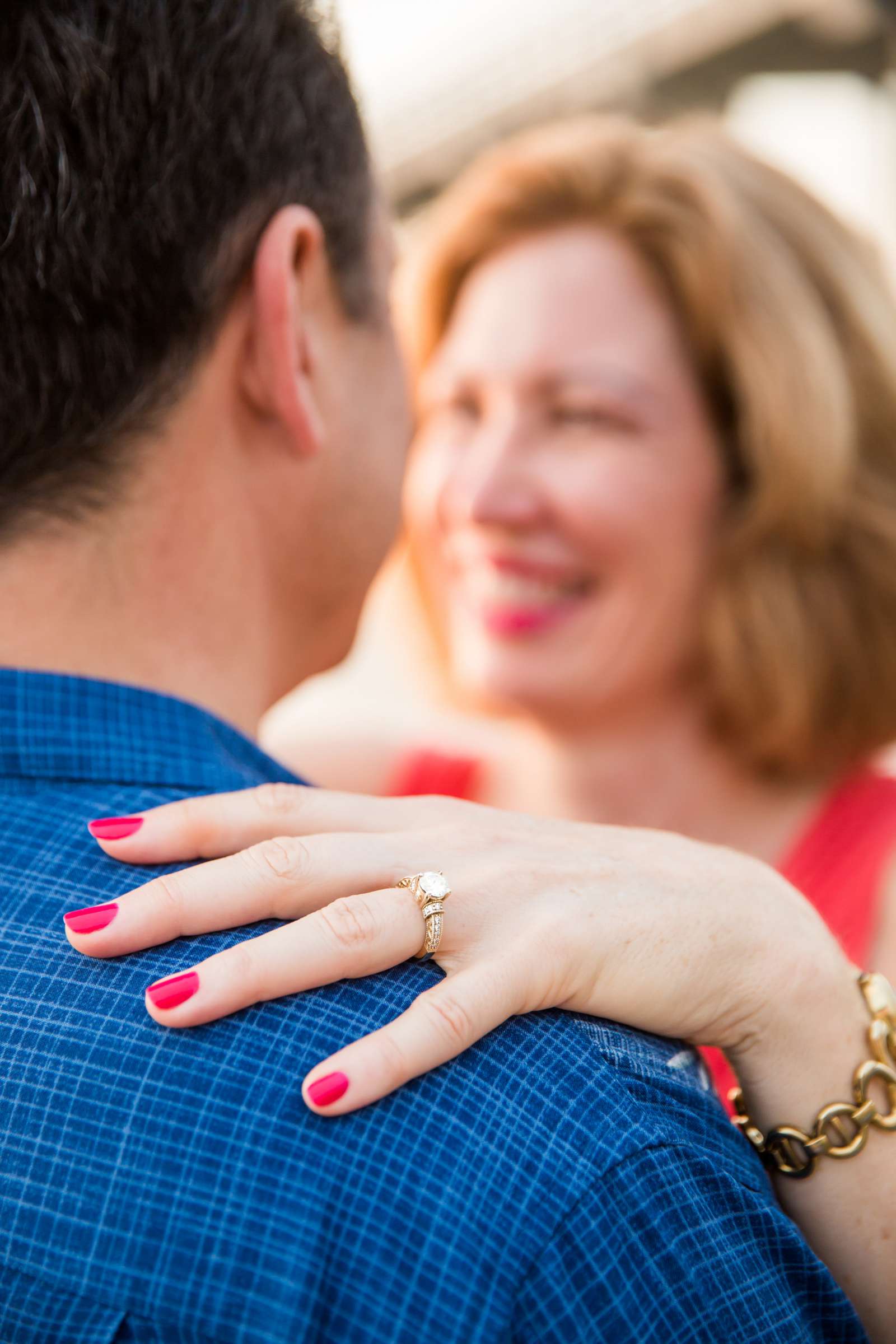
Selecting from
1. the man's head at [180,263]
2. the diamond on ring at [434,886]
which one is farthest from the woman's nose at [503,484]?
the diamond on ring at [434,886]

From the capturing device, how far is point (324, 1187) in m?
0.66

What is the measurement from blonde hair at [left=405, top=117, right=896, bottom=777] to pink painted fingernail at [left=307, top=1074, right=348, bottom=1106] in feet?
5.15

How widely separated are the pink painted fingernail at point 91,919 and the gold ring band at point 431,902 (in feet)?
0.65

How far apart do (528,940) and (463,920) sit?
50 millimetres

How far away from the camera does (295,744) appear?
2717 millimetres

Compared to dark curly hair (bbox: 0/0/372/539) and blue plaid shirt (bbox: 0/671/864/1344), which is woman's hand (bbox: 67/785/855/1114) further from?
dark curly hair (bbox: 0/0/372/539)

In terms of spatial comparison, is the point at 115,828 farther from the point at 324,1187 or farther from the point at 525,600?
the point at 525,600

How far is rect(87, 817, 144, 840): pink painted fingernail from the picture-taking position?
0.77m

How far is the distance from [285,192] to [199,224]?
0.12 meters

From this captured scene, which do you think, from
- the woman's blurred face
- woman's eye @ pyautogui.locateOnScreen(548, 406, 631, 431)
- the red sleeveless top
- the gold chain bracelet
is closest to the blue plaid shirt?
the gold chain bracelet

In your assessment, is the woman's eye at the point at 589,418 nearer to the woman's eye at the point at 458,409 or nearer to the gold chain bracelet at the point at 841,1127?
the woman's eye at the point at 458,409

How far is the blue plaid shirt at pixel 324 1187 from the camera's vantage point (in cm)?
65

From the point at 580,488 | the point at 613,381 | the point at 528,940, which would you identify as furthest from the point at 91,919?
the point at 613,381

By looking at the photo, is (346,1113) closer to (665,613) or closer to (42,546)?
(42,546)
